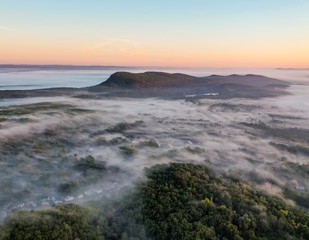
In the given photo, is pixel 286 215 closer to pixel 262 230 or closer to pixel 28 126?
pixel 262 230

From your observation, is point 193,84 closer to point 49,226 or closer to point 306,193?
point 306,193

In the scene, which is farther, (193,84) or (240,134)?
(193,84)

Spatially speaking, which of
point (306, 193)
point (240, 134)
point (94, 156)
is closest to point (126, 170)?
point (94, 156)

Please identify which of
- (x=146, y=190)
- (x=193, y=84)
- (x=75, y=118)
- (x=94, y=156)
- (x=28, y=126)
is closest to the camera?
(x=146, y=190)

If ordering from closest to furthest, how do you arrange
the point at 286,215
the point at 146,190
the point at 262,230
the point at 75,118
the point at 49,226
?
1. the point at 49,226
2. the point at 262,230
3. the point at 286,215
4. the point at 146,190
5. the point at 75,118

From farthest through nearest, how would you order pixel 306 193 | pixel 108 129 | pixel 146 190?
pixel 108 129 < pixel 306 193 < pixel 146 190

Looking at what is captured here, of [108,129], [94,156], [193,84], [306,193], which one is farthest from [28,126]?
[193,84]
